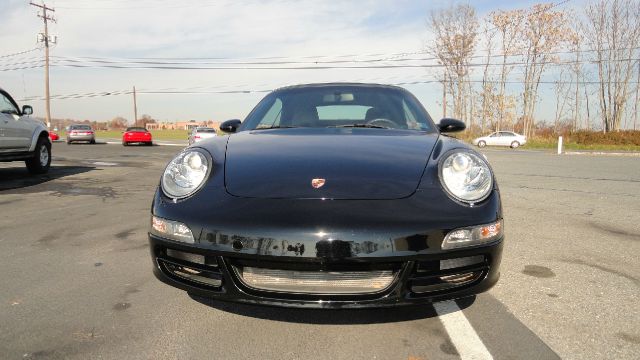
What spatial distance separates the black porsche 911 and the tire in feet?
27.0

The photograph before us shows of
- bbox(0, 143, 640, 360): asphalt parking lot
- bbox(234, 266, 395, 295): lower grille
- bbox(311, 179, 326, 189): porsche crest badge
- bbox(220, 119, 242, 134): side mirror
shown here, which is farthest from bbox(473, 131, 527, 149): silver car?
bbox(234, 266, 395, 295): lower grille

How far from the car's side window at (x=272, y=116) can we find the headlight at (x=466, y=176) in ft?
→ 4.76

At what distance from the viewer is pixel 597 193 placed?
712cm

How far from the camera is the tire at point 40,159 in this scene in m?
9.02

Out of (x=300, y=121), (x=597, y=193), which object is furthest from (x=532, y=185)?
(x=300, y=121)

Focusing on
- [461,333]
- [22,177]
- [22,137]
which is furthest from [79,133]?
[461,333]

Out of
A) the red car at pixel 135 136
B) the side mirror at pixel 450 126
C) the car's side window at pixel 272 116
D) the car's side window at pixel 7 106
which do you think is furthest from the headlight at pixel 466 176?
the red car at pixel 135 136

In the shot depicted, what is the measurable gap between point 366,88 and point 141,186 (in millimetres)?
5304

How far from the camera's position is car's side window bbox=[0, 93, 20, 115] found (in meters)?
8.12

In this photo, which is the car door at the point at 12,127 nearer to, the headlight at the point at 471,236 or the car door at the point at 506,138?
the headlight at the point at 471,236

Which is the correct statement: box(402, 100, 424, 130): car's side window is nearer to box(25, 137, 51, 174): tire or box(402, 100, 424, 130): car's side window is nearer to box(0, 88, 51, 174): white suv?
box(0, 88, 51, 174): white suv

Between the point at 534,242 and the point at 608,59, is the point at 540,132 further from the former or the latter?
the point at 534,242

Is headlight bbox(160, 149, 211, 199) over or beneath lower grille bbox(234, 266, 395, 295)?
over

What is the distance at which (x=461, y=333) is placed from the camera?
86.4 inches
